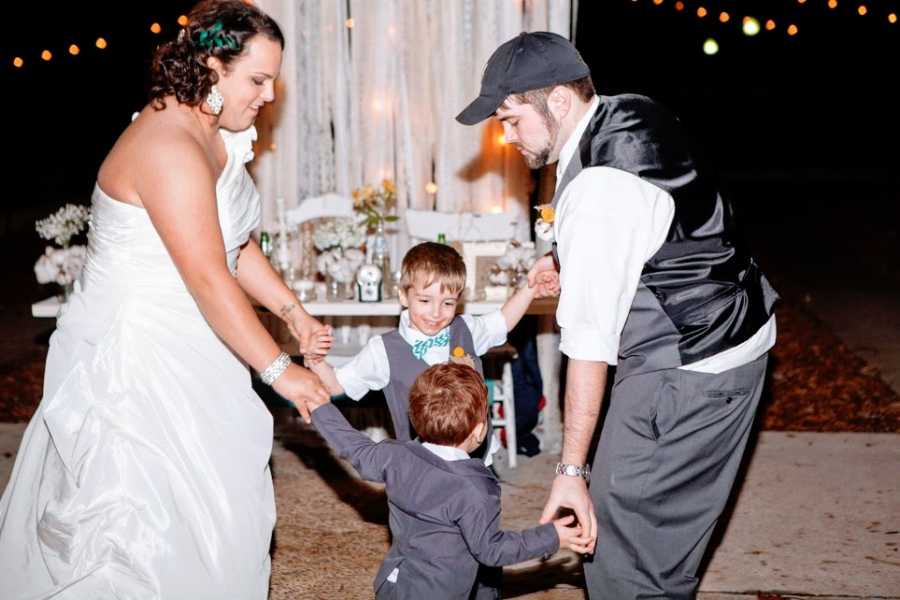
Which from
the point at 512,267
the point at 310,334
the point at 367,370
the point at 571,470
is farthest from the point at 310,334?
the point at 512,267

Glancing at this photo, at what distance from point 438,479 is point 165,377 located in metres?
0.85

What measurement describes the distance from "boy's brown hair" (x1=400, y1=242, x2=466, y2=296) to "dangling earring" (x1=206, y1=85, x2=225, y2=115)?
972 millimetres

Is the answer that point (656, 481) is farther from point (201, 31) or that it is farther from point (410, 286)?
point (201, 31)

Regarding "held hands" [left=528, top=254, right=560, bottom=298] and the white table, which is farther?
the white table

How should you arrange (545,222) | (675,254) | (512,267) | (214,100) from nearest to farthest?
(675,254) → (214,100) → (545,222) → (512,267)

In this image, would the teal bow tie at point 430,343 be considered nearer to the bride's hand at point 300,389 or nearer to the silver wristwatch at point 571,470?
the bride's hand at point 300,389

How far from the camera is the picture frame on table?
5309 millimetres

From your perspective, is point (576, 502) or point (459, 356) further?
point (459, 356)

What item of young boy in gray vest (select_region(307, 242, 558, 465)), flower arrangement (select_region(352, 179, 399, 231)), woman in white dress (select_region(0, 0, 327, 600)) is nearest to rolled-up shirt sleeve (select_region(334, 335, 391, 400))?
young boy in gray vest (select_region(307, 242, 558, 465))

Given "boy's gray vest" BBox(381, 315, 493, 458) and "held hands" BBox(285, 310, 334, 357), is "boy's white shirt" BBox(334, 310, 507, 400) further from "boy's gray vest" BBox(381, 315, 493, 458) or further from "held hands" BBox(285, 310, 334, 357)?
"held hands" BBox(285, 310, 334, 357)

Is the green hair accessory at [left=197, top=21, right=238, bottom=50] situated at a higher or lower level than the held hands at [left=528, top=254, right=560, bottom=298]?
higher

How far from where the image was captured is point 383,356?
12.4ft

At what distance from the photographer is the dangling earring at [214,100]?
303 cm

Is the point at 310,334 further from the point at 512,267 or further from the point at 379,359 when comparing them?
the point at 512,267
